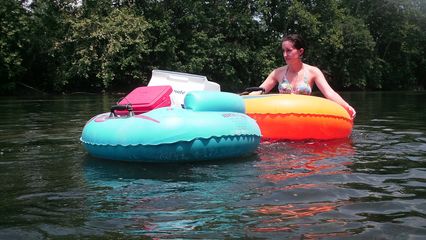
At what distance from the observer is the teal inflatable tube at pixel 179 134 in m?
4.14

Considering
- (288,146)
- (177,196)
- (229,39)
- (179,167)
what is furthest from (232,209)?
(229,39)

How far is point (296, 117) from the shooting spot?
210 inches

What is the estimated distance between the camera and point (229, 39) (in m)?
28.7

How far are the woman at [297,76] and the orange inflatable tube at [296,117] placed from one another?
0.47 metres

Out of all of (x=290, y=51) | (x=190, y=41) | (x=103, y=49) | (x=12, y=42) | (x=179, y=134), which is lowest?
(x=179, y=134)

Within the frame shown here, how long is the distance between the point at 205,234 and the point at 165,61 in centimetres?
2329

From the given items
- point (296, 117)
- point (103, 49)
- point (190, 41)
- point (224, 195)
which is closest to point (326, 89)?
point (296, 117)

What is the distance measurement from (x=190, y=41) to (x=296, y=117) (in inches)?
835

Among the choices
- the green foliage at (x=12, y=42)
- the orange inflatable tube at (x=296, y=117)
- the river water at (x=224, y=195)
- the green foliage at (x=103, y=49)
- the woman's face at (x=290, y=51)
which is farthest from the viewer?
the green foliage at (x=103, y=49)

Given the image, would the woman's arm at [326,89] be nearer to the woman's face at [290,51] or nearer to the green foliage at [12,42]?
the woman's face at [290,51]

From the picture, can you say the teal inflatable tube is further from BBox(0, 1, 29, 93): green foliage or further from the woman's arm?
BBox(0, 1, 29, 93): green foliage

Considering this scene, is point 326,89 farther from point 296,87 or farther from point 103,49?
point 103,49

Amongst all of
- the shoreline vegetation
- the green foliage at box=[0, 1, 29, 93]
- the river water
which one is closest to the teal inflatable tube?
the river water

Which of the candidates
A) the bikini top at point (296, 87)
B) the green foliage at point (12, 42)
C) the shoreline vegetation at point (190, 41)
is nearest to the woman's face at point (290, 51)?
the bikini top at point (296, 87)
